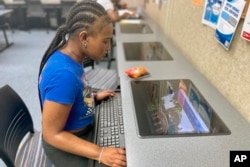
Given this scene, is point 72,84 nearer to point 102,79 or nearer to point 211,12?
point 211,12

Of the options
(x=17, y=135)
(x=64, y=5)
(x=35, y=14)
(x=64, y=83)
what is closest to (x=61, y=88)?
(x=64, y=83)

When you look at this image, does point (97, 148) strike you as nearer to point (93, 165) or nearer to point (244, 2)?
point (93, 165)

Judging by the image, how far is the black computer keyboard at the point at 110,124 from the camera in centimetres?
92

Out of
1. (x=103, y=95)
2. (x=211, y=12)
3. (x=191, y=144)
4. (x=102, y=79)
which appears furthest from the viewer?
(x=102, y=79)

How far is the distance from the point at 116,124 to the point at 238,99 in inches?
22.0

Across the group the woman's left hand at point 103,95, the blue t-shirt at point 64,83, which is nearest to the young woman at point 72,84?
the blue t-shirt at point 64,83

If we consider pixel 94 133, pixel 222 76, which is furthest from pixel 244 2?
pixel 94 133

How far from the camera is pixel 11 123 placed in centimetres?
99

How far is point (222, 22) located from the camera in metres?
0.99

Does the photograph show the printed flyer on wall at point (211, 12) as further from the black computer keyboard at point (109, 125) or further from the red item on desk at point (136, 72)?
the black computer keyboard at point (109, 125)

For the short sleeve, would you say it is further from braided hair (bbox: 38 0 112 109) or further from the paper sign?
the paper sign

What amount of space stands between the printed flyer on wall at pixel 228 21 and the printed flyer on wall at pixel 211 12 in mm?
51

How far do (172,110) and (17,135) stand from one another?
0.75m

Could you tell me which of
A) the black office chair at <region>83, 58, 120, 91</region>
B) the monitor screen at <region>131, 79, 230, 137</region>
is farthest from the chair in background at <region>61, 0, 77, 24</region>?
the monitor screen at <region>131, 79, 230, 137</region>
